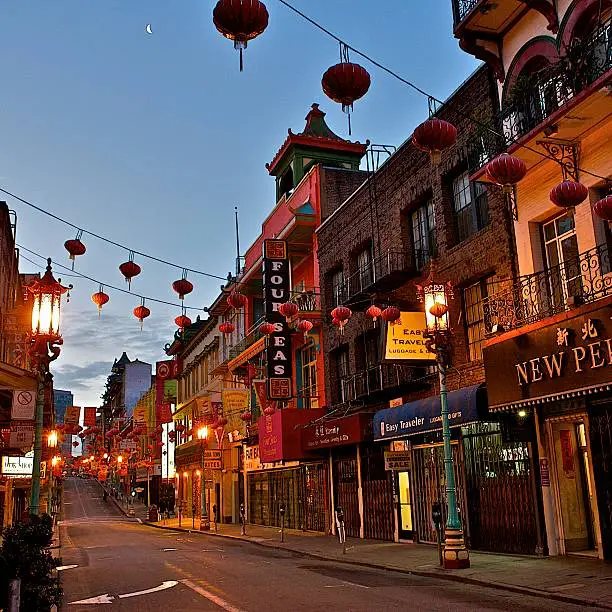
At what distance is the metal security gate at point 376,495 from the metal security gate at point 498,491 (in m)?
4.84

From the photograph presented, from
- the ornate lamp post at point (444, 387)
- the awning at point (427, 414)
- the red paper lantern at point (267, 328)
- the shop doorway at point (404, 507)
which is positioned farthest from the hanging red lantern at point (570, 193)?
the red paper lantern at point (267, 328)

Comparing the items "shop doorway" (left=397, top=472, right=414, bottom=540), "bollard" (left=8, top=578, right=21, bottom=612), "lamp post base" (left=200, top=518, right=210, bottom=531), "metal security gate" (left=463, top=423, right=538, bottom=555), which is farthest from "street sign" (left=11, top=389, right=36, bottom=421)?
"lamp post base" (left=200, top=518, right=210, bottom=531)

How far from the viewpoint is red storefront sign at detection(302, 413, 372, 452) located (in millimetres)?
24266

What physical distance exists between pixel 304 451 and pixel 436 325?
1320cm

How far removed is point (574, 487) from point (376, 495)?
898cm

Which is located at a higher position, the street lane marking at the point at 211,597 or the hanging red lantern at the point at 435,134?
the hanging red lantern at the point at 435,134

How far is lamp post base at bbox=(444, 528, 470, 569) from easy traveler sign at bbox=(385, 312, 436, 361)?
5.79 meters

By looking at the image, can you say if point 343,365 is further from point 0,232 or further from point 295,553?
point 0,232

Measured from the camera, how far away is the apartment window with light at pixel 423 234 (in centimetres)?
2228

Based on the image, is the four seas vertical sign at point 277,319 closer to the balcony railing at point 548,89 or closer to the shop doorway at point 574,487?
the balcony railing at point 548,89

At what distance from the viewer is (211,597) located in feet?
41.1

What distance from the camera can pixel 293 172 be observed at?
35.5m

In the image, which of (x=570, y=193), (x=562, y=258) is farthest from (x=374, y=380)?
(x=570, y=193)

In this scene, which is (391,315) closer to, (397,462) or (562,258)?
(397,462)
